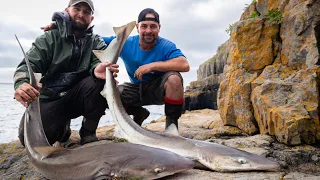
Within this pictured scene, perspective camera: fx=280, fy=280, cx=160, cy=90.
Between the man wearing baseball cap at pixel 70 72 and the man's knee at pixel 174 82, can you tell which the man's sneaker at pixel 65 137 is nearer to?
the man wearing baseball cap at pixel 70 72

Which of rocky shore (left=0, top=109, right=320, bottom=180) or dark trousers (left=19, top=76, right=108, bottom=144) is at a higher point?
dark trousers (left=19, top=76, right=108, bottom=144)

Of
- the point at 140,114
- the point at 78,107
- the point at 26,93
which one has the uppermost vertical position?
the point at 26,93

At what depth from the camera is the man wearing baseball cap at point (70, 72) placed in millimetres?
4410

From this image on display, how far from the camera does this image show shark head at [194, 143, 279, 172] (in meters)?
2.82

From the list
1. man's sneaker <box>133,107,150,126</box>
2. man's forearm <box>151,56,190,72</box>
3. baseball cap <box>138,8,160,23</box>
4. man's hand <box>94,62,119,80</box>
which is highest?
baseball cap <box>138,8,160,23</box>

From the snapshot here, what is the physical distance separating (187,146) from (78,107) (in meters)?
2.20

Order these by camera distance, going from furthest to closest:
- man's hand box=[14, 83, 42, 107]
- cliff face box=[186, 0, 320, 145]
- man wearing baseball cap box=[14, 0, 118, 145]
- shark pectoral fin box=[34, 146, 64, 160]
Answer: man wearing baseball cap box=[14, 0, 118, 145] < cliff face box=[186, 0, 320, 145] < man's hand box=[14, 83, 42, 107] < shark pectoral fin box=[34, 146, 64, 160]

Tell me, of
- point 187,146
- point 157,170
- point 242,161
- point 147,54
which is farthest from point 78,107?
point 242,161

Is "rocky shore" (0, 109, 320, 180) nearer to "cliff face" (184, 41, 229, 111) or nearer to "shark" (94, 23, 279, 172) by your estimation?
"shark" (94, 23, 279, 172)

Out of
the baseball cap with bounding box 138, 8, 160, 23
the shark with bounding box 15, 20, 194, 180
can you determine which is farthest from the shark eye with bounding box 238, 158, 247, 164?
the baseball cap with bounding box 138, 8, 160, 23

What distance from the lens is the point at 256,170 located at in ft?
9.32

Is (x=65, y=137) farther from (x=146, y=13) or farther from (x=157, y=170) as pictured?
(x=157, y=170)

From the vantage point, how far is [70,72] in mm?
4676

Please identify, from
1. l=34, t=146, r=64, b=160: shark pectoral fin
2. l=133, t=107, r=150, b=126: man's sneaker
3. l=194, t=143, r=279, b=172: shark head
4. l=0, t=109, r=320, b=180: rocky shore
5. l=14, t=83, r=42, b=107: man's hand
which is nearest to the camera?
l=0, t=109, r=320, b=180: rocky shore
